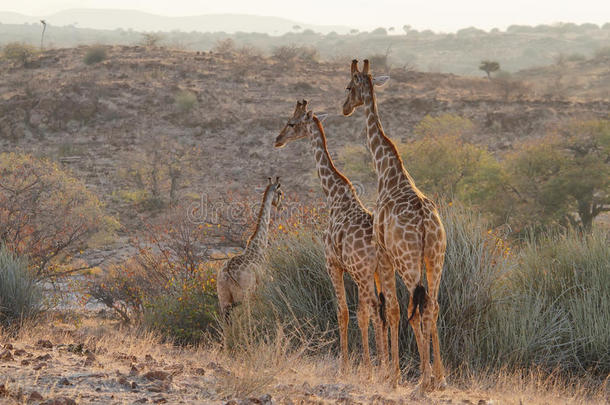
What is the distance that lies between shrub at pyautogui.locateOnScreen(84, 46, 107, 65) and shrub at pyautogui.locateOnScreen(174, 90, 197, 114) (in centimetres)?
863

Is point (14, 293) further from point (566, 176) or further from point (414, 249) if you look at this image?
point (566, 176)

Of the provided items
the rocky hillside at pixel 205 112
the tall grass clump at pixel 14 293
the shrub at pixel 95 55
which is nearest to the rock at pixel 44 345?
the tall grass clump at pixel 14 293

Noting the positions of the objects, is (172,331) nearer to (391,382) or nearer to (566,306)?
(391,382)

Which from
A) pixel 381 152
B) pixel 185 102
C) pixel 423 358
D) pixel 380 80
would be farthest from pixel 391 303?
pixel 185 102

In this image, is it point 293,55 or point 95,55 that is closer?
point 95,55

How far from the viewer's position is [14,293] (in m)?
9.15

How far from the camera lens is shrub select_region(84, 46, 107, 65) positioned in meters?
39.1

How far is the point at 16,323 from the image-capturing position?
8.96 metres

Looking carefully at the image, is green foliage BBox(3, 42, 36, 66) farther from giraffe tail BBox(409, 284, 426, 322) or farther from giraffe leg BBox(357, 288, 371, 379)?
giraffe tail BBox(409, 284, 426, 322)

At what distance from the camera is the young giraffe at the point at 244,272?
824 centimetres

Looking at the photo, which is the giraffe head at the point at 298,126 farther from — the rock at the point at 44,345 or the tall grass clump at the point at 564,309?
the rock at the point at 44,345

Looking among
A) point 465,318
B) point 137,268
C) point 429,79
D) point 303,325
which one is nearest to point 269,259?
point 303,325

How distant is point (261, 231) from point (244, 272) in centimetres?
64

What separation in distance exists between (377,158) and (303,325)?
2187 millimetres
